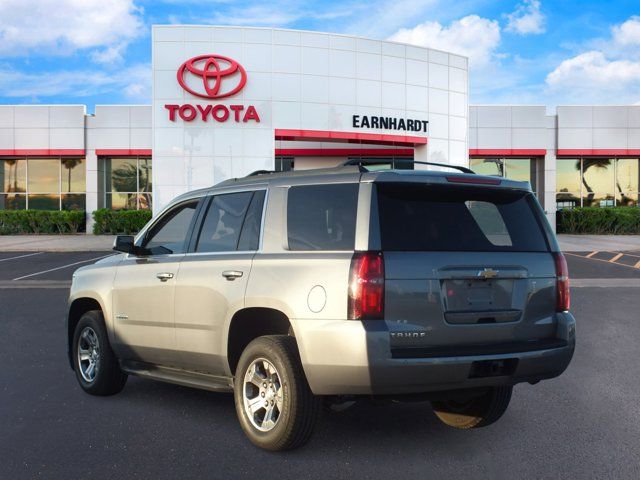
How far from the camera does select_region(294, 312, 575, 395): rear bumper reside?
3.99 m

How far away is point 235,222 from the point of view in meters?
5.14

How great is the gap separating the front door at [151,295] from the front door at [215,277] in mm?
158

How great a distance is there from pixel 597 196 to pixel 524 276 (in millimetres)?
36534

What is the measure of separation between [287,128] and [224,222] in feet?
73.8

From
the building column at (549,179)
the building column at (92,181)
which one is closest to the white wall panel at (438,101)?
the building column at (549,179)

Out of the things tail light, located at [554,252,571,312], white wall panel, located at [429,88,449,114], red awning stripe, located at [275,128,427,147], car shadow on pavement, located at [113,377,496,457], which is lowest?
car shadow on pavement, located at [113,377,496,457]

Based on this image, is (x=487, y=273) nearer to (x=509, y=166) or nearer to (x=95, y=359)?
(x=95, y=359)

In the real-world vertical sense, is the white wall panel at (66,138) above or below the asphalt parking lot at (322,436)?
above

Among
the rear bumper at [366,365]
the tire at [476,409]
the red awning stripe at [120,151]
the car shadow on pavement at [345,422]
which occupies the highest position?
the red awning stripe at [120,151]

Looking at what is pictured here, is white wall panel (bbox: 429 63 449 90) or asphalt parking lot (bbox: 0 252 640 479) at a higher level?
white wall panel (bbox: 429 63 449 90)

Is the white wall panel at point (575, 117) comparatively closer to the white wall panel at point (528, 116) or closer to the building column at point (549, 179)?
the white wall panel at point (528, 116)

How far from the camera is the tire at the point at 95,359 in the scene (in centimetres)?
603

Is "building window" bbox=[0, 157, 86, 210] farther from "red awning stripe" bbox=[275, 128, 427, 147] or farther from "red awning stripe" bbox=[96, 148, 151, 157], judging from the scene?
"red awning stripe" bbox=[275, 128, 427, 147]

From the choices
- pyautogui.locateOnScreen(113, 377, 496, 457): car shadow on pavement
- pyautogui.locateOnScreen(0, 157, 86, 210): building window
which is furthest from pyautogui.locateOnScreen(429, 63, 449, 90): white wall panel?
pyautogui.locateOnScreen(113, 377, 496, 457): car shadow on pavement
